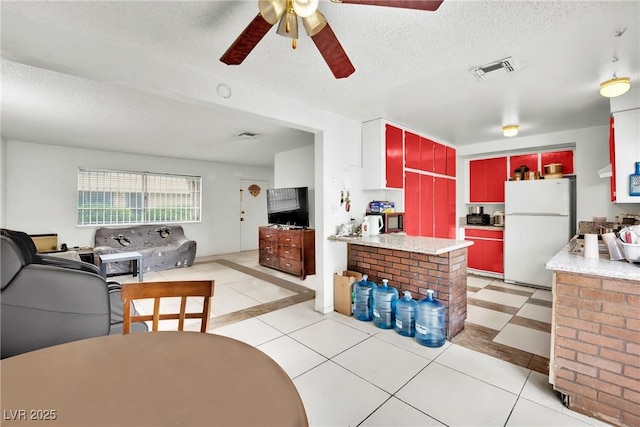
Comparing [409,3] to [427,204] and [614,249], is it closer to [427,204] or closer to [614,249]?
[614,249]

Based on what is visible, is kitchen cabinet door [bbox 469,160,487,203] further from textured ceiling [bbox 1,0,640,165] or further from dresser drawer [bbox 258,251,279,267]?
dresser drawer [bbox 258,251,279,267]

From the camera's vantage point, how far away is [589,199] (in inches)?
154

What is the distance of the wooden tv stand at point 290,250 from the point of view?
4.99m

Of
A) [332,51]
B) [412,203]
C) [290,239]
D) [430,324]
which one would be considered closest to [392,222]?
[412,203]

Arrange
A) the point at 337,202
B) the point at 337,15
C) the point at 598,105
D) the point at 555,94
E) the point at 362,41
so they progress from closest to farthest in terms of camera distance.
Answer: the point at 337,15
the point at 362,41
the point at 555,94
the point at 598,105
the point at 337,202

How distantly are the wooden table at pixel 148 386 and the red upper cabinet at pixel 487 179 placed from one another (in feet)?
18.0

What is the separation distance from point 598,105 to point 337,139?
297 cm

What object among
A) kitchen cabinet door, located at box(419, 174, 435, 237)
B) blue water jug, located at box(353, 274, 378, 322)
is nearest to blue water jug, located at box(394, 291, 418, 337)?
blue water jug, located at box(353, 274, 378, 322)

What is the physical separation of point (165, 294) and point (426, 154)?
4.19 meters

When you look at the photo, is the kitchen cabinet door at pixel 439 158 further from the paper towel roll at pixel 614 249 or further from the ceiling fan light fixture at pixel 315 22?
the ceiling fan light fixture at pixel 315 22

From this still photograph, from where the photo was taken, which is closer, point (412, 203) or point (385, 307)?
point (385, 307)

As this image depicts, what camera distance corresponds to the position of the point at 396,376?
2105 mm

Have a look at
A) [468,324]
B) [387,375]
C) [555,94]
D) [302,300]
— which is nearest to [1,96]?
[302,300]

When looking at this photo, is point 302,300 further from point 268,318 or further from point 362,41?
point 362,41
